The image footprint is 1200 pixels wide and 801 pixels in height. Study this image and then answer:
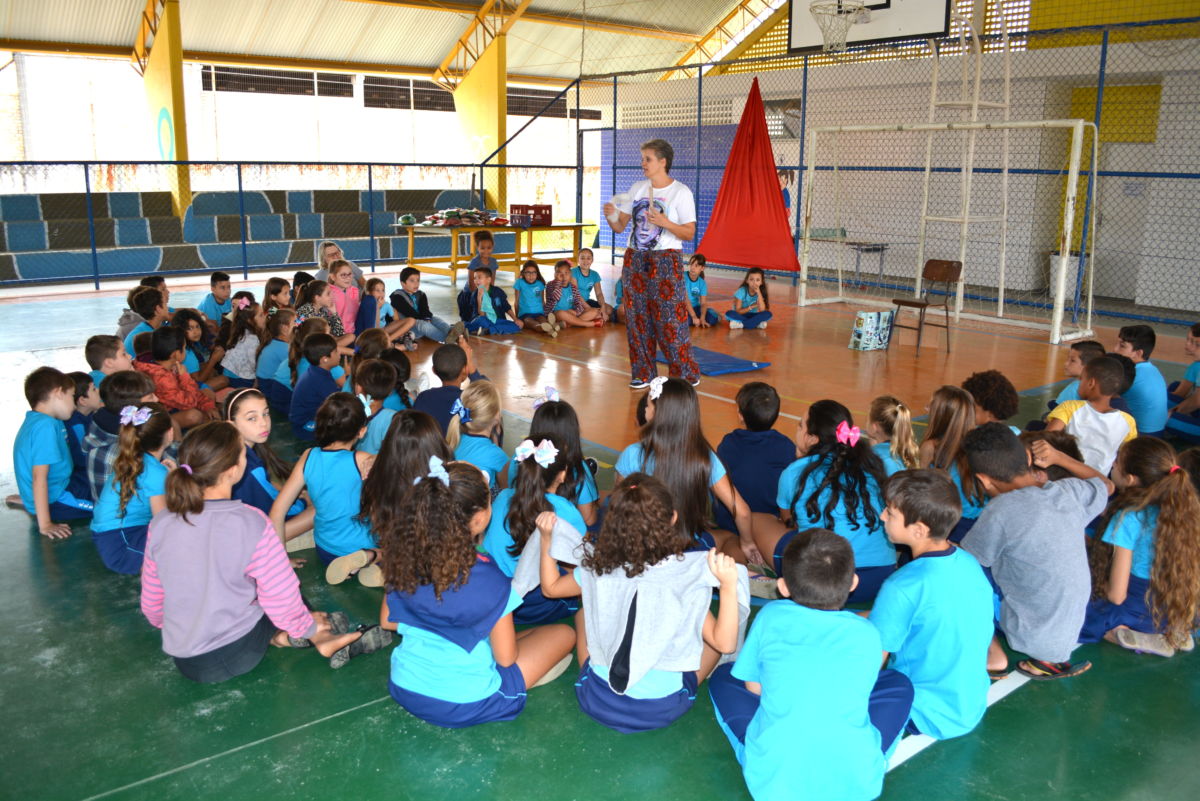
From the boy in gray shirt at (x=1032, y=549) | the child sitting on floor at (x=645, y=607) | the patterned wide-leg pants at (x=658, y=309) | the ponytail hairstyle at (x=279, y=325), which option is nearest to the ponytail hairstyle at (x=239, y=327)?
the ponytail hairstyle at (x=279, y=325)

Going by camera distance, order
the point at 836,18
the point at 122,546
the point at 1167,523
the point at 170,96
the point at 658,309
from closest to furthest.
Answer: the point at 1167,523 → the point at 122,546 → the point at 658,309 → the point at 836,18 → the point at 170,96

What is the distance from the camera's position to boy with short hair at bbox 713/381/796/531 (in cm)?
380

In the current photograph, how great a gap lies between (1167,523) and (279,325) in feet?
16.5

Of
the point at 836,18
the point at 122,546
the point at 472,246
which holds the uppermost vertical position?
the point at 836,18

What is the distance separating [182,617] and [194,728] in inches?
13.0

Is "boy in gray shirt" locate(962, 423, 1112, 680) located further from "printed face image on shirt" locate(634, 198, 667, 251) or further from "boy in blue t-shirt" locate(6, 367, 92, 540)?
"boy in blue t-shirt" locate(6, 367, 92, 540)

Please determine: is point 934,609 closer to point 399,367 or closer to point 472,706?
point 472,706

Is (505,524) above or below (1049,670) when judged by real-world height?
above

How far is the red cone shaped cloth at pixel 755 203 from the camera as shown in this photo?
9.96 meters

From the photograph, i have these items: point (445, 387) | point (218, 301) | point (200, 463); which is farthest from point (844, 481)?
point (218, 301)

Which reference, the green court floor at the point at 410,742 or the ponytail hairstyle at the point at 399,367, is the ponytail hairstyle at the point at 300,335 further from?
the green court floor at the point at 410,742

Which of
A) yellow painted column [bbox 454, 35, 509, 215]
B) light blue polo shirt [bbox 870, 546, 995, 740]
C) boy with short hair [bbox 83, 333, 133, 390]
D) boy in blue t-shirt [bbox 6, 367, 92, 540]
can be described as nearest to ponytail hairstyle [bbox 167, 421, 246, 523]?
boy in blue t-shirt [bbox 6, 367, 92, 540]

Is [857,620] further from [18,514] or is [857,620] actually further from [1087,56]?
[1087,56]

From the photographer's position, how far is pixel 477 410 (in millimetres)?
3863
